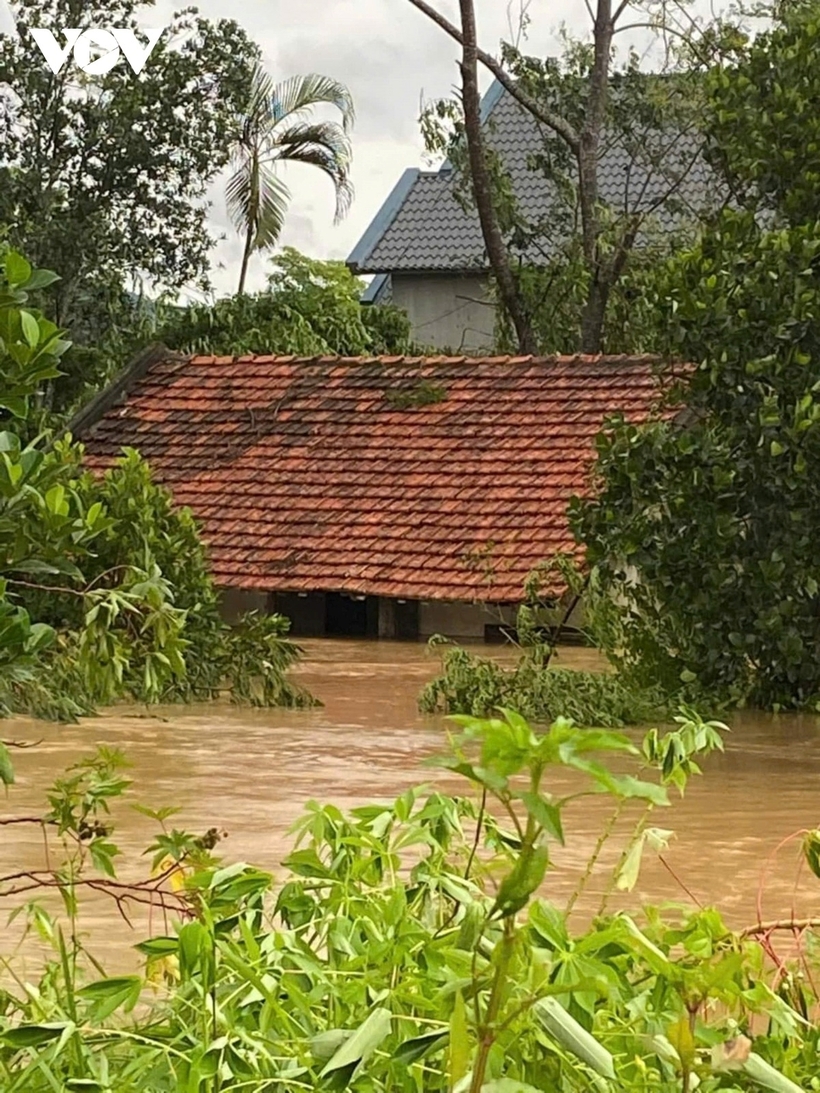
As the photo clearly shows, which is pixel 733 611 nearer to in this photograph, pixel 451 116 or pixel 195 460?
pixel 195 460

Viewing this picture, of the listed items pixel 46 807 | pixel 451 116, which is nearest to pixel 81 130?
pixel 451 116

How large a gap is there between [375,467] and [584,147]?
784cm

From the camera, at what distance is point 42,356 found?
15.9ft

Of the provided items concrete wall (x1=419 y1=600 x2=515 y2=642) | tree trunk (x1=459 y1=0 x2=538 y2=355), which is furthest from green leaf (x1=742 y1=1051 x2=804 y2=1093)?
tree trunk (x1=459 y1=0 x2=538 y2=355)

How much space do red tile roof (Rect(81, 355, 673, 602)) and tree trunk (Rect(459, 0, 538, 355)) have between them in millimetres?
3340

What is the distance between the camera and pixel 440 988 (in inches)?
149

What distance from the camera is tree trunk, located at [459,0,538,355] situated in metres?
29.8

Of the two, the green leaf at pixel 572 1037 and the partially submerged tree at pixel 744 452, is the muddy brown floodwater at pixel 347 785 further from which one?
the green leaf at pixel 572 1037

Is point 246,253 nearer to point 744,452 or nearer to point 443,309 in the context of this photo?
point 443,309

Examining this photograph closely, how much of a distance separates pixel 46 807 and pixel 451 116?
22081mm

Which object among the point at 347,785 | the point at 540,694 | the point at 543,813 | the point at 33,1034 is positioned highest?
the point at 543,813

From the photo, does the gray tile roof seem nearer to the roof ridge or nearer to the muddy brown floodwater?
the roof ridge

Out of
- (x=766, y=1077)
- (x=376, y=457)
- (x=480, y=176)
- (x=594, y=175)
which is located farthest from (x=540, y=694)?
(x=594, y=175)

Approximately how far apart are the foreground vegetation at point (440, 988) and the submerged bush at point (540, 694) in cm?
1122
